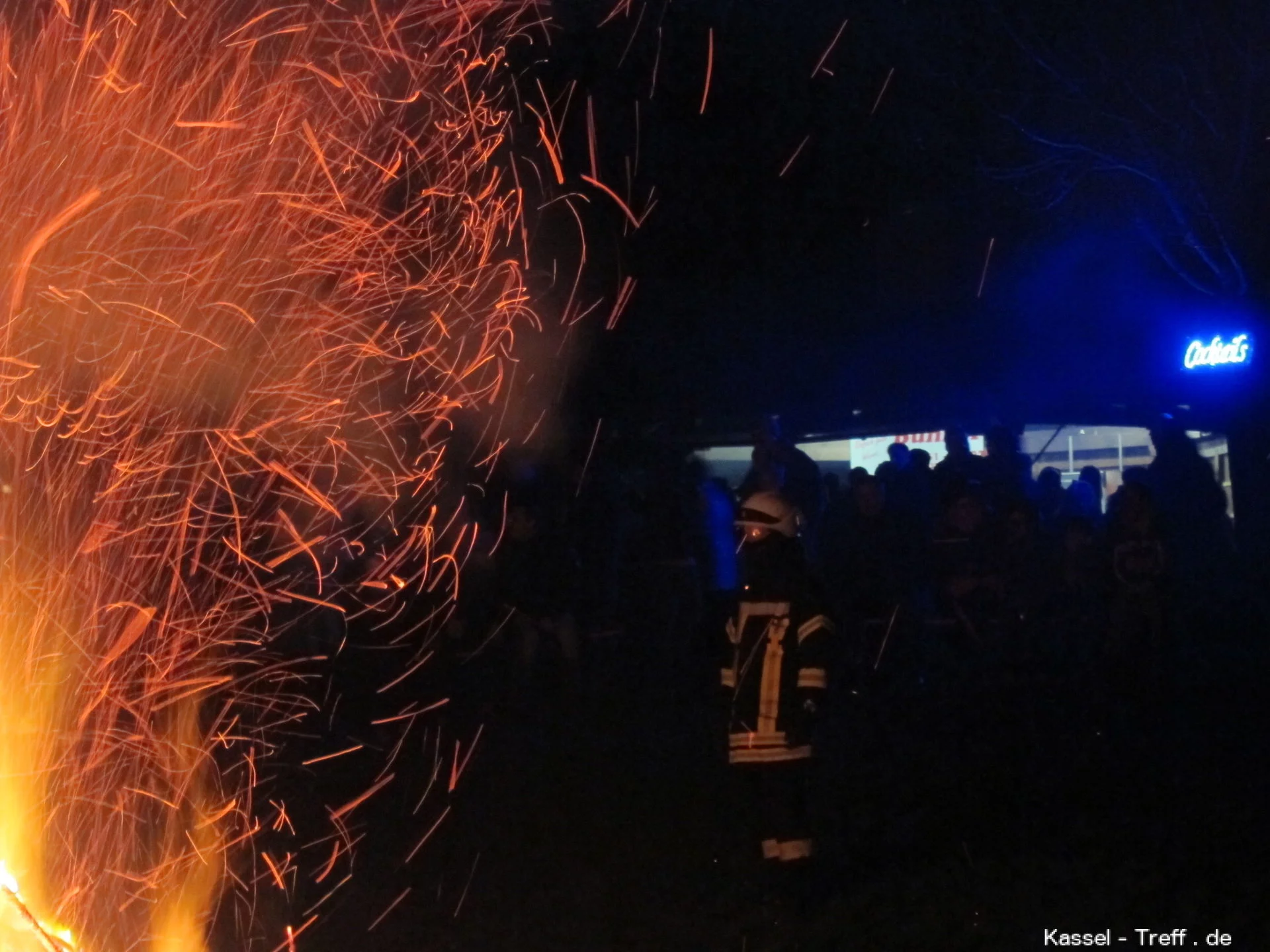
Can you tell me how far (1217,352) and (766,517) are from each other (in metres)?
12.3

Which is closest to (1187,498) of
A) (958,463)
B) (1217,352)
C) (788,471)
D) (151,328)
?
(958,463)

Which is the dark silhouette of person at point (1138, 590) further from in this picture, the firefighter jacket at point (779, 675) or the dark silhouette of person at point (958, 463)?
the firefighter jacket at point (779, 675)

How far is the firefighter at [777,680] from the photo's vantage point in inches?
231

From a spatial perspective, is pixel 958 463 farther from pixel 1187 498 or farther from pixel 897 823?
pixel 897 823

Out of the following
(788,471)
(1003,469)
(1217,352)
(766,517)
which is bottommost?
(766,517)

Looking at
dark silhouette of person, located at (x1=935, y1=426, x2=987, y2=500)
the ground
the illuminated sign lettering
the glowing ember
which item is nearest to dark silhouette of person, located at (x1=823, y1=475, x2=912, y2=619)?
the ground

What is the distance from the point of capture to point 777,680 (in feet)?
19.3

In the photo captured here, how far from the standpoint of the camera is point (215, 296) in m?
6.08

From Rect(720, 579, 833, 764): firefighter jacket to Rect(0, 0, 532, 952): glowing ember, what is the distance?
1.99m

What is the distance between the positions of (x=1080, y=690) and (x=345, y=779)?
544 centimetres

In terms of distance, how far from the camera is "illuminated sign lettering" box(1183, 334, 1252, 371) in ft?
53.6

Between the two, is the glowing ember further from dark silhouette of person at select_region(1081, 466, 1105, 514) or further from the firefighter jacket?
dark silhouette of person at select_region(1081, 466, 1105, 514)

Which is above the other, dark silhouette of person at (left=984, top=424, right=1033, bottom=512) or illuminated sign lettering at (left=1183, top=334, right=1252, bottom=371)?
illuminated sign lettering at (left=1183, top=334, right=1252, bottom=371)

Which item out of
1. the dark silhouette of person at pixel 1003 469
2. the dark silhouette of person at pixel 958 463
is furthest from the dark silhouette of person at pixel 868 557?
the dark silhouette of person at pixel 1003 469
